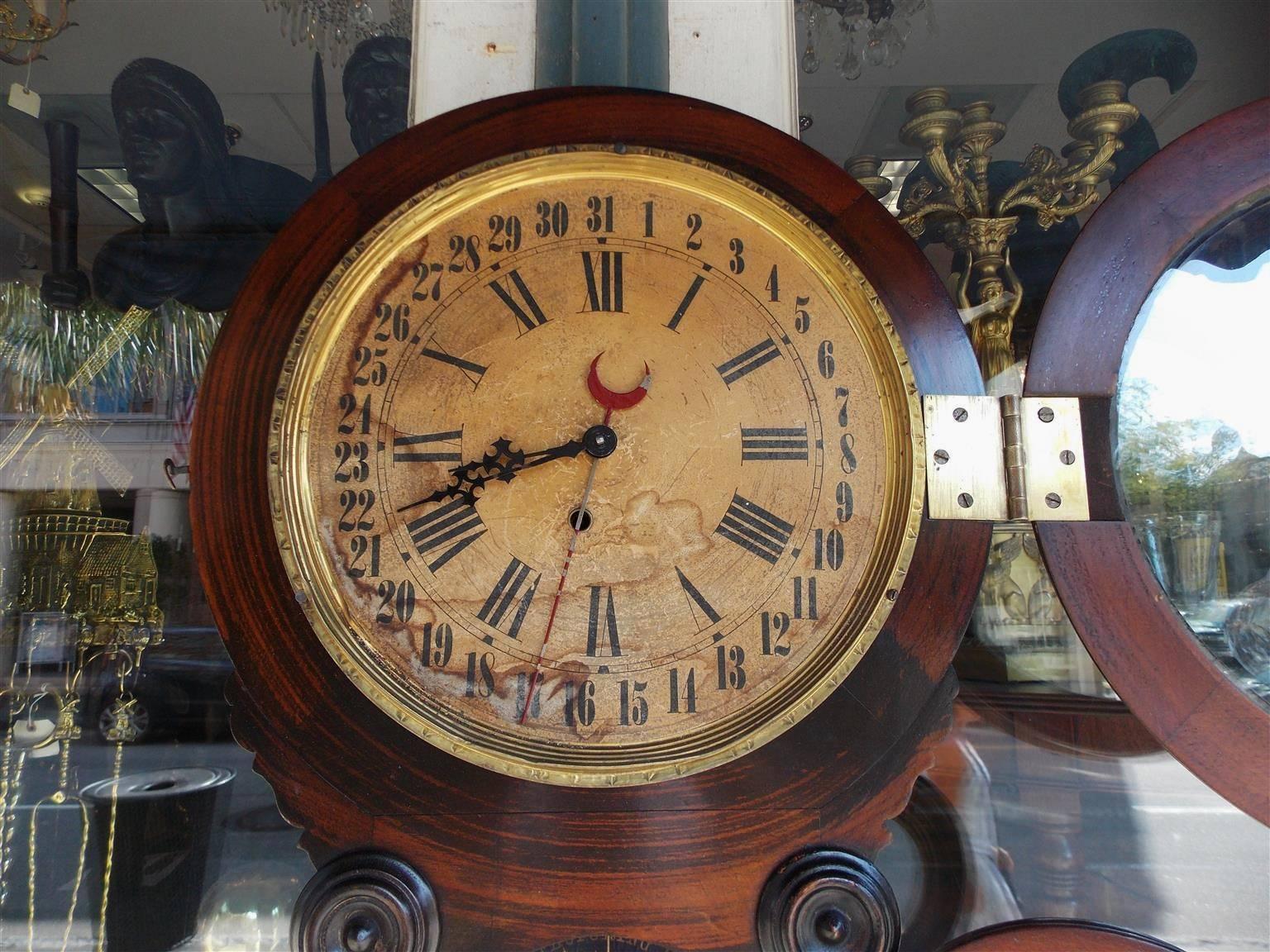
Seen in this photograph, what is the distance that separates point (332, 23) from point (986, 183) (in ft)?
2.72

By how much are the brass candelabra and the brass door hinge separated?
0.25 metres

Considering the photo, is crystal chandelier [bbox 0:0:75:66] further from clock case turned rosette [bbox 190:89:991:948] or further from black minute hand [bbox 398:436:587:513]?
black minute hand [bbox 398:436:587:513]

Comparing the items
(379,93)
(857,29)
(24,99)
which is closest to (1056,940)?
(857,29)

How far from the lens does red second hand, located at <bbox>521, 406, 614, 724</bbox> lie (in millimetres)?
697

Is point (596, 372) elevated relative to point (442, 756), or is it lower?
elevated

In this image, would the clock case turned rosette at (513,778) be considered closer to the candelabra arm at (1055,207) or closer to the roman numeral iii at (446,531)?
the roman numeral iii at (446,531)

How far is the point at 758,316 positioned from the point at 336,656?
45cm

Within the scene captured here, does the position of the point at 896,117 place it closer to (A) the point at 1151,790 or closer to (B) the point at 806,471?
(B) the point at 806,471

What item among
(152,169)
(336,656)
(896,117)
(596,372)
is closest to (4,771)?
(336,656)

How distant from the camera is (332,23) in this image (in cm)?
110

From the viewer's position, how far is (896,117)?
1.02m

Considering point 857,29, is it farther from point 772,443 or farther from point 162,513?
point 162,513

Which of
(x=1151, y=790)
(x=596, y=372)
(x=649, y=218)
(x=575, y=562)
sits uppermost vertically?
(x=649, y=218)

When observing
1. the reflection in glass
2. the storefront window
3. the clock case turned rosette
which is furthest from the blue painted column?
the reflection in glass
